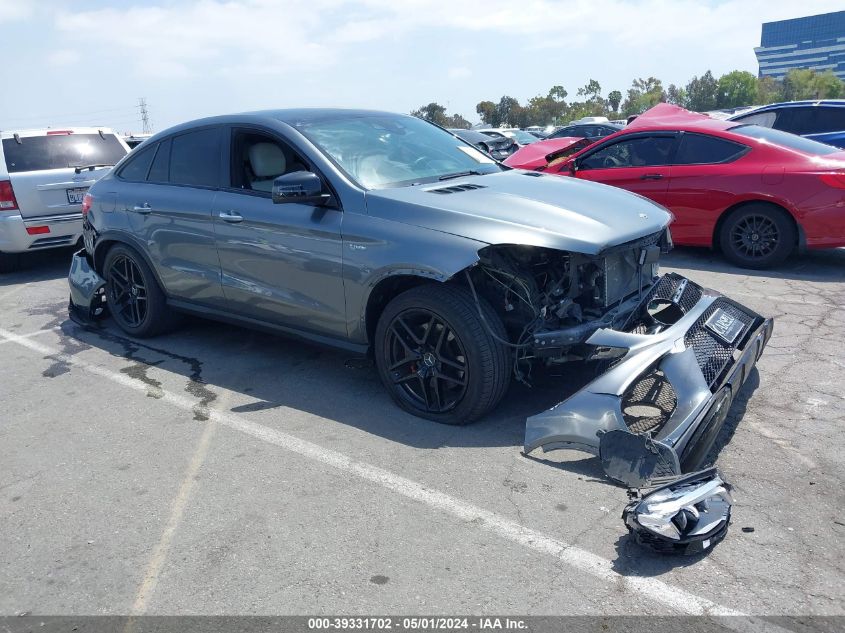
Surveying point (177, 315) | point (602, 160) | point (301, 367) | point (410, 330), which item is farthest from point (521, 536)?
point (602, 160)

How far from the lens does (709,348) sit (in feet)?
13.6

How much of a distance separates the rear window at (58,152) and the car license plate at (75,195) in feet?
1.22

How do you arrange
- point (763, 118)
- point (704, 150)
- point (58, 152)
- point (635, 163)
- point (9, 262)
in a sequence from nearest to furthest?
point (704, 150) < point (635, 163) < point (58, 152) < point (9, 262) < point (763, 118)

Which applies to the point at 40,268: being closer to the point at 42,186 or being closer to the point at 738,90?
the point at 42,186

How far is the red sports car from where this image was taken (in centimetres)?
736

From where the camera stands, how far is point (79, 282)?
672cm

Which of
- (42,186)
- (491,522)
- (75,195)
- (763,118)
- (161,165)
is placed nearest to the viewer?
(491,522)

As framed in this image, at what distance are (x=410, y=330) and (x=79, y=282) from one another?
3.82 m

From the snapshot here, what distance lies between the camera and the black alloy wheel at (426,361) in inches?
169

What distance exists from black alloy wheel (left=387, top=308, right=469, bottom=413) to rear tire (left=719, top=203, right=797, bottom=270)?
4.76 m

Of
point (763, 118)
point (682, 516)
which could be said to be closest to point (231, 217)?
point (682, 516)

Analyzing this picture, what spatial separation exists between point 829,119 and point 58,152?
11002mm

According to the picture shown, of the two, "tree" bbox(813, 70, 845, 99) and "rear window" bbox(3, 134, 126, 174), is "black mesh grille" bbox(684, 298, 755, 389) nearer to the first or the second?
"rear window" bbox(3, 134, 126, 174)

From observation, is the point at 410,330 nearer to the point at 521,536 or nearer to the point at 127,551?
the point at 521,536
